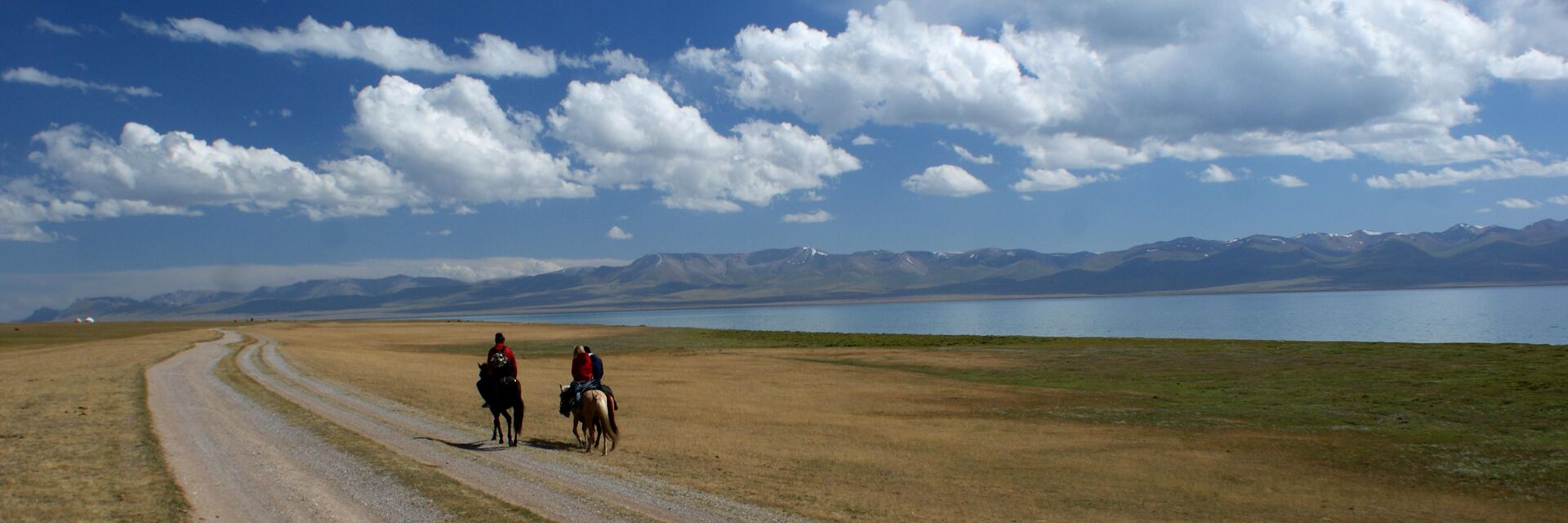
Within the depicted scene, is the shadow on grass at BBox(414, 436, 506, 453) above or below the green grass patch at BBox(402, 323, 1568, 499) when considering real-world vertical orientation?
above

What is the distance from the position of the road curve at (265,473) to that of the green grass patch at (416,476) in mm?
234

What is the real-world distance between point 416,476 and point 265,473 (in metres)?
2.66

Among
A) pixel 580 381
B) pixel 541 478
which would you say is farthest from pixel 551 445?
pixel 541 478

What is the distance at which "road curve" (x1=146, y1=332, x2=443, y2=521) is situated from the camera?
511 inches

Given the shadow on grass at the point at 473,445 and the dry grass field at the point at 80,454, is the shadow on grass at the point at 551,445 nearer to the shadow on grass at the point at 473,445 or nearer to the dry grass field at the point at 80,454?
the shadow on grass at the point at 473,445

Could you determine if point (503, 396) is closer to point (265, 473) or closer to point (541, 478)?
point (541, 478)

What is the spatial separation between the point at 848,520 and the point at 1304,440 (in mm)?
16324

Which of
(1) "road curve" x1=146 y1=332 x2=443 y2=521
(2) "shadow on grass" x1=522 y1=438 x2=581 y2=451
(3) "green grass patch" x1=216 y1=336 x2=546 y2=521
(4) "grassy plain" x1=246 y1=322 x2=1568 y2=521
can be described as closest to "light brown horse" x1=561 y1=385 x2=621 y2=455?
(2) "shadow on grass" x1=522 y1=438 x2=581 y2=451

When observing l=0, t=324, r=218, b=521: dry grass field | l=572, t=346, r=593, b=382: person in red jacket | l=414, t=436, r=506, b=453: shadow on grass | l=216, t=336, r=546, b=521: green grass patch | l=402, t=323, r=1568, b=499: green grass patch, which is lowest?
l=402, t=323, r=1568, b=499: green grass patch

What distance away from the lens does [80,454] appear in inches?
679

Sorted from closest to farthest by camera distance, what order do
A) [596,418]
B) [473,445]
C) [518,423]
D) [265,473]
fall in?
[265,473] → [596,418] → [473,445] → [518,423]

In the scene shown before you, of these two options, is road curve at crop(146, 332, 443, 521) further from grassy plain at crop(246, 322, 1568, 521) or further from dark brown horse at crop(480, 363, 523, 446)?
grassy plain at crop(246, 322, 1568, 521)

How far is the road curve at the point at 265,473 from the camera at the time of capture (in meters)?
13.0

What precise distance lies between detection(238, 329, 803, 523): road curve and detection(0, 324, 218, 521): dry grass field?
13.6 feet
